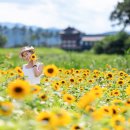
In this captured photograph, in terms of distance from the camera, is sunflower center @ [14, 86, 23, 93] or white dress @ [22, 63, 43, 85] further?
white dress @ [22, 63, 43, 85]

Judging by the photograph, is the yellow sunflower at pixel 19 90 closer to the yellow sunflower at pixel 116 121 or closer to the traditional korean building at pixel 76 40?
the yellow sunflower at pixel 116 121

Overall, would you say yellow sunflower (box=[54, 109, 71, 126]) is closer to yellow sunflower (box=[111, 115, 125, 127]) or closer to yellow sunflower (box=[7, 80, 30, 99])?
yellow sunflower (box=[7, 80, 30, 99])

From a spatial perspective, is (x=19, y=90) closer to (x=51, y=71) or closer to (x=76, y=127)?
(x=76, y=127)

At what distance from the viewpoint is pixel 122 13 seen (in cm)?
5303

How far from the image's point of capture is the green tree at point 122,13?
2025 inches

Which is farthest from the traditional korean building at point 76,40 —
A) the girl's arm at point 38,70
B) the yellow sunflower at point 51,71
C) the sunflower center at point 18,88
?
the sunflower center at point 18,88

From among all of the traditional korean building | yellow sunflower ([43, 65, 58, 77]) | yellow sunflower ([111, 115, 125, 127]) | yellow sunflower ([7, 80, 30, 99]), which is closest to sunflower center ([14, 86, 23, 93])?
yellow sunflower ([7, 80, 30, 99])

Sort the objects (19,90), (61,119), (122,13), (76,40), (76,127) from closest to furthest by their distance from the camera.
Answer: (61,119)
(19,90)
(76,127)
(122,13)
(76,40)

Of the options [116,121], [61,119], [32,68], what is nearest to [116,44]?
[32,68]

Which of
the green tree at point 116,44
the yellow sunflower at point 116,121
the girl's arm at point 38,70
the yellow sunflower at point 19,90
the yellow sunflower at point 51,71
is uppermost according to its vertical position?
the yellow sunflower at point 19,90

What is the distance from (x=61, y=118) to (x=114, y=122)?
1.75ft

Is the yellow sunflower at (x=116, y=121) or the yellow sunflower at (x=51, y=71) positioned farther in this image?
the yellow sunflower at (x=51, y=71)

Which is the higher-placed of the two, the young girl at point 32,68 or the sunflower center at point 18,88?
the sunflower center at point 18,88

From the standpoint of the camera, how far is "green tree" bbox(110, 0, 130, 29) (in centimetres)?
5142
